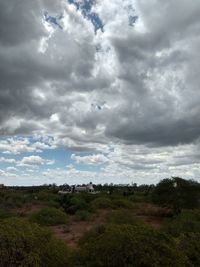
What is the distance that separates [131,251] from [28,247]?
107 inches

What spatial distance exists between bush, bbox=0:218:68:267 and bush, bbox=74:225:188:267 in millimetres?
640

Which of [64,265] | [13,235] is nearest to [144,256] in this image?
[64,265]

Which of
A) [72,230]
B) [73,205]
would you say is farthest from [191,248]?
[73,205]

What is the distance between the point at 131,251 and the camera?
1034 centimetres

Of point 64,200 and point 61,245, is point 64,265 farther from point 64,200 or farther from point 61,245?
point 64,200

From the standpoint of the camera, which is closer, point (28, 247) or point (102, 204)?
point (28, 247)

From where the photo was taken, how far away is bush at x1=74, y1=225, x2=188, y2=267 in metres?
10.3

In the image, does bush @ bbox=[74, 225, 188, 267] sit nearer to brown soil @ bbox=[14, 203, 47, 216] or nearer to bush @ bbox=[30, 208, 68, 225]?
bush @ bbox=[30, 208, 68, 225]

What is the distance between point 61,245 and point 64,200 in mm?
45442

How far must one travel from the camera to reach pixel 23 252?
1067cm

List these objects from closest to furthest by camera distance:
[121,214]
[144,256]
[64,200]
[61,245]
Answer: [144,256] → [61,245] → [121,214] → [64,200]

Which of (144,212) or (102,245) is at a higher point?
(144,212)

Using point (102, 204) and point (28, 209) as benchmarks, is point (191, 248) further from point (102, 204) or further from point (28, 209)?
point (28, 209)

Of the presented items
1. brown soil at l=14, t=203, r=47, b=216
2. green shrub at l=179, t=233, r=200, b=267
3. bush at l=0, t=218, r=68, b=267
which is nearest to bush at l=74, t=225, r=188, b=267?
bush at l=0, t=218, r=68, b=267
